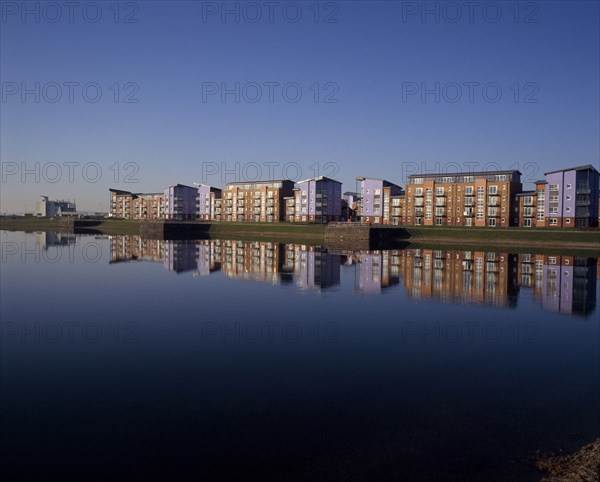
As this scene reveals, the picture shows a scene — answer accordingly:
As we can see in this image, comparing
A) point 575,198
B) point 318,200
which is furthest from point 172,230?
point 575,198

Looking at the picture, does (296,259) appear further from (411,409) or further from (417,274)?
(411,409)

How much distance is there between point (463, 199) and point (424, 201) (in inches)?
396

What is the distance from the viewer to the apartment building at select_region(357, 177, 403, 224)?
130875 millimetres

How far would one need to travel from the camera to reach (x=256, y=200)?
158375mm

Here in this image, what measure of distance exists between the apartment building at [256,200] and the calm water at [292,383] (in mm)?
118670

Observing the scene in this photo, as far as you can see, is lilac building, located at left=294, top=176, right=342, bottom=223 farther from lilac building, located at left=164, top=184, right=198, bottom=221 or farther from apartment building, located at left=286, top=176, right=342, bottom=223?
lilac building, located at left=164, top=184, right=198, bottom=221

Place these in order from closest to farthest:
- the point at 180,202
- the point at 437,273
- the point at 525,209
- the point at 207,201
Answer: the point at 437,273 < the point at 525,209 < the point at 207,201 < the point at 180,202

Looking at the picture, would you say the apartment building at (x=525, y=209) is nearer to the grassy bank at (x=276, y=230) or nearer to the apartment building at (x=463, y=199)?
the apartment building at (x=463, y=199)

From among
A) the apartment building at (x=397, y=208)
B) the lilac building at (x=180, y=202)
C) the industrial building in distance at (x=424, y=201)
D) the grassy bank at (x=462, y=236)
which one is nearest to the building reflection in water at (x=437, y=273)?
the grassy bank at (x=462, y=236)

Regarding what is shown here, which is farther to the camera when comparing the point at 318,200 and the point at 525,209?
the point at 318,200

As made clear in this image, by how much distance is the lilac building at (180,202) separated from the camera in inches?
6993

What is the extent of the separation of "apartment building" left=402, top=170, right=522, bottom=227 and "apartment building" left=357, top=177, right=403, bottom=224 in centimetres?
509

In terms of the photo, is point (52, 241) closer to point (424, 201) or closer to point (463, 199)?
point (424, 201)

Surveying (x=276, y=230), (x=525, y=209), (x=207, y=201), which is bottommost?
(x=276, y=230)
